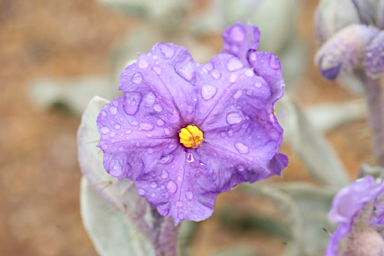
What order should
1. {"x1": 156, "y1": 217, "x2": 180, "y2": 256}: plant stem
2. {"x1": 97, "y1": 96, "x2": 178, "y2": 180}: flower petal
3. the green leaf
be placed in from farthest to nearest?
the green leaf → {"x1": 156, "y1": 217, "x2": 180, "y2": 256}: plant stem → {"x1": 97, "y1": 96, "x2": 178, "y2": 180}: flower petal

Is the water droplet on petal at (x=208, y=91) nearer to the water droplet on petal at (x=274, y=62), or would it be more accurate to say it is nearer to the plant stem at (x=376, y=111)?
the water droplet on petal at (x=274, y=62)

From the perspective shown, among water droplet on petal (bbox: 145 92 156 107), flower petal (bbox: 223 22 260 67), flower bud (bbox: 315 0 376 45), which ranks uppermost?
flower bud (bbox: 315 0 376 45)

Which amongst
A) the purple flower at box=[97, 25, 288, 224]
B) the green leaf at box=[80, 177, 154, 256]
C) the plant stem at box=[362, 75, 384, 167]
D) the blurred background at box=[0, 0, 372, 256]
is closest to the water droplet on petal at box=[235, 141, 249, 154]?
the purple flower at box=[97, 25, 288, 224]

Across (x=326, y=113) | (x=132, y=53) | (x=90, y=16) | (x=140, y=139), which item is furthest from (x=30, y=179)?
(x=140, y=139)

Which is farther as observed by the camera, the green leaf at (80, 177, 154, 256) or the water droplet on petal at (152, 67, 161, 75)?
the green leaf at (80, 177, 154, 256)

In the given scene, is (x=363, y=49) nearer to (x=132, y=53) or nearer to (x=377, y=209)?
(x=377, y=209)

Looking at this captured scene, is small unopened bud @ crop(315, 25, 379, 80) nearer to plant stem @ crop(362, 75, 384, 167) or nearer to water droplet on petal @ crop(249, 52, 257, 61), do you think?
plant stem @ crop(362, 75, 384, 167)

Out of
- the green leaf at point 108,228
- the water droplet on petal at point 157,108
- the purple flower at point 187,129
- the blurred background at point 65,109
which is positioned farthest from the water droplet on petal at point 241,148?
the blurred background at point 65,109
